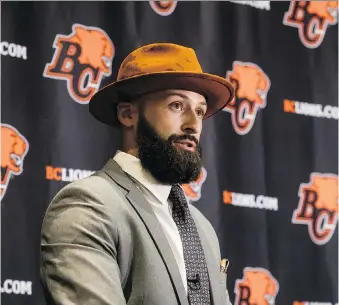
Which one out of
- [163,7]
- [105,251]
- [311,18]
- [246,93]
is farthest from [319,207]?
[105,251]

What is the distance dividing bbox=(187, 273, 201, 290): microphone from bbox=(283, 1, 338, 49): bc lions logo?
6.69 ft

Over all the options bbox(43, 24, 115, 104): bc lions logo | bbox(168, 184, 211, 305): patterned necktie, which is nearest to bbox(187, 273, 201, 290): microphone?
bbox(168, 184, 211, 305): patterned necktie

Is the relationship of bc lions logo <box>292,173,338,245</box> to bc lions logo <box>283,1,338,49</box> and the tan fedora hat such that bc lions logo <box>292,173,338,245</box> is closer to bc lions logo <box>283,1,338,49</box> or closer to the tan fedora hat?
bc lions logo <box>283,1,338,49</box>

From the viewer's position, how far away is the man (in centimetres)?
165

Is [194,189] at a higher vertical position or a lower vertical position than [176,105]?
lower

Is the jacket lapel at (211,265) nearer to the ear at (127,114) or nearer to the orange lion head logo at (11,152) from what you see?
the ear at (127,114)

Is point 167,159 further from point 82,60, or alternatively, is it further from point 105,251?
point 82,60

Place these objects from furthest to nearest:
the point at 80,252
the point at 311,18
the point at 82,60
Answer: the point at 311,18 < the point at 82,60 < the point at 80,252

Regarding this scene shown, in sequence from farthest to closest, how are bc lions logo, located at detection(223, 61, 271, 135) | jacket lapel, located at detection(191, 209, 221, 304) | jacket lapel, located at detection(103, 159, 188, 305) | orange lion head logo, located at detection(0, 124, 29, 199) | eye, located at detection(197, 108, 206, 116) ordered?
bc lions logo, located at detection(223, 61, 271, 135) < orange lion head logo, located at detection(0, 124, 29, 199) < eye, located at detection(197, 108, 206, 116) < jacket lapel, located at detection(191, 209, 221, 304) < jacket lapel, located at detection(103, 159, 188, 305)

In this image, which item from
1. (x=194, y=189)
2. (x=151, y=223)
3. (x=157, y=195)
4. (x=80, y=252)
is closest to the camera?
(x=80, y=252)

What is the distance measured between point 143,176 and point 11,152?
1090 millimetres

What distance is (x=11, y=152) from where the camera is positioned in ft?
9.37

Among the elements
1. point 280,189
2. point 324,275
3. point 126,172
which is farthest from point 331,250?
point 126,172

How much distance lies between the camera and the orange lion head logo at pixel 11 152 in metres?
2.84
